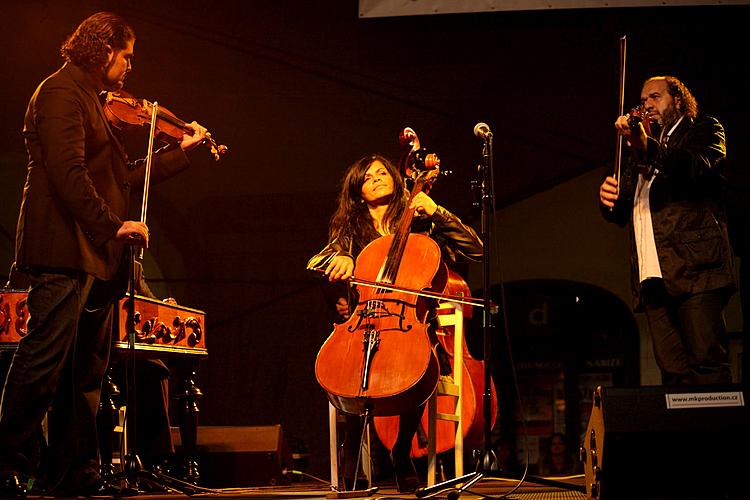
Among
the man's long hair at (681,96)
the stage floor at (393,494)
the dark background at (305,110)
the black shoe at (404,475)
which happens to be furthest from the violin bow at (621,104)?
the dark background at (305,110)

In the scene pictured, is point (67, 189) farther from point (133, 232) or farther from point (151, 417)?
point (151, 417)

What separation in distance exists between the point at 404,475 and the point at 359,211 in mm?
1259

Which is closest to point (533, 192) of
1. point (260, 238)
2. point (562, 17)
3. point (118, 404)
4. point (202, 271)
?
point (562, 17)

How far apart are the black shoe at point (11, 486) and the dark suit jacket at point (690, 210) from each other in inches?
91.1

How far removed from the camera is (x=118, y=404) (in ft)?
14.5

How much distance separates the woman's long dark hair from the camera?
165 inches

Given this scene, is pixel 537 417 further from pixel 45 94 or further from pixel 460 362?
pixel 45 94

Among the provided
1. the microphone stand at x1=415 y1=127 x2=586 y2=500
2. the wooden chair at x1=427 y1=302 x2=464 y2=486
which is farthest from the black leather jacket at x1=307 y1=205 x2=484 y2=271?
the microphone stand at x1=415 y1=127 x2=586 y2=500

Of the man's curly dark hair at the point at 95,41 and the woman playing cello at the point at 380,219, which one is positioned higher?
the man's curly dark hair at the point at 95,41

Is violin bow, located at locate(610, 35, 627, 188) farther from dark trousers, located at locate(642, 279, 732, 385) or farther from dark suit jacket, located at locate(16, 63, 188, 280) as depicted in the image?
dark suit jacket, located at locate(16, 63, 188, 280)

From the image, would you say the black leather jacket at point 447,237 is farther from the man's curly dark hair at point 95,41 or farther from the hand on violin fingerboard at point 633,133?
the man's curly dark hair at point 95,41

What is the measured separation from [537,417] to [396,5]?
5.35m

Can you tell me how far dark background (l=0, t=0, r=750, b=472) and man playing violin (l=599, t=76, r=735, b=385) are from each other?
12.4 feet

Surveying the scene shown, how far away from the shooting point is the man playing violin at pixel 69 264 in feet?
9.84
